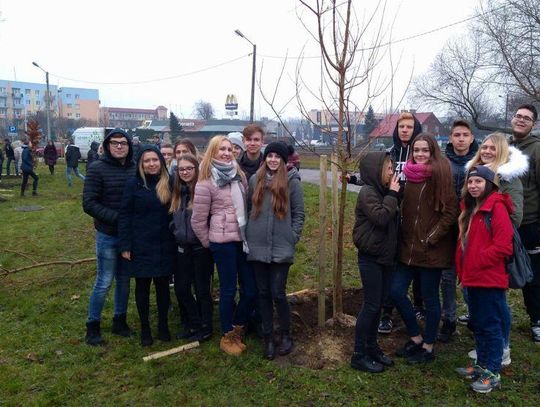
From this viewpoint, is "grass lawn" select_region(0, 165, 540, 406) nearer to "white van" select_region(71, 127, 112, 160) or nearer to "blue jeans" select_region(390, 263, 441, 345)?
"blue jeans" select_region(390, 263, 441, 345)

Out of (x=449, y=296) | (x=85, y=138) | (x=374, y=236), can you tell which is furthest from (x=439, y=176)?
(x=85, y=138)

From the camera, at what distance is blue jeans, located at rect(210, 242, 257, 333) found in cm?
383

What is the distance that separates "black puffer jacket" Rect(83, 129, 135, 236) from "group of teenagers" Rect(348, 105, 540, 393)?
7.02 feet

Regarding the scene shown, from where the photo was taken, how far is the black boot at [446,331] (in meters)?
4.06

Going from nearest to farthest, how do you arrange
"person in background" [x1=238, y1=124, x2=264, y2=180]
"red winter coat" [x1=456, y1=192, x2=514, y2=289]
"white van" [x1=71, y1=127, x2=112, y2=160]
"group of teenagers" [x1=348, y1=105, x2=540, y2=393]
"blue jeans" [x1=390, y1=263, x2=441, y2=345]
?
"red winter coat" [x1=456, y1=192, x2=514, y2=289] < "group of teenagers" [x1=348, y1=105, x2=540, y2=393] < "blue jeans" [x1=390, y1=263, x2=441, y2=345] < "person in background" [x1=238, y1=124, x2=264, y2=180] < "white van" [x1=71, y1=127, x2=112, y2=160]

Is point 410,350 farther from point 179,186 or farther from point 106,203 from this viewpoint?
point 106,203

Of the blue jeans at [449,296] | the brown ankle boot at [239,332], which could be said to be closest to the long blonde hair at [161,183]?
the brown ankle boot at [239,332]

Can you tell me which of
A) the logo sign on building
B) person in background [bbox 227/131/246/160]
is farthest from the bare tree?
person in background [bbox 227/131/246/160]

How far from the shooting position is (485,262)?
10.3ft

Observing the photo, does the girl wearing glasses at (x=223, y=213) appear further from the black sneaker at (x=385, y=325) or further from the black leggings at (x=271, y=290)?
the black sneaker at (x=385, y=325)

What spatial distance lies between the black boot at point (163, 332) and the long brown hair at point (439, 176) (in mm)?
2653

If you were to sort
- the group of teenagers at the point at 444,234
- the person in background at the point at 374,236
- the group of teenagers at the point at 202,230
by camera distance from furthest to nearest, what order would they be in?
1. the group of teenagers at the point at 202,230
2. the person in background at the point at 374,236
3. the group of teenagers at the point at 444,234

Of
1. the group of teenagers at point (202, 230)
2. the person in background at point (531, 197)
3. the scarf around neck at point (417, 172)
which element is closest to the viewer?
the scarf around neck at point (417, 172)

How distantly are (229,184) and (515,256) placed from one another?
2.28 metres
